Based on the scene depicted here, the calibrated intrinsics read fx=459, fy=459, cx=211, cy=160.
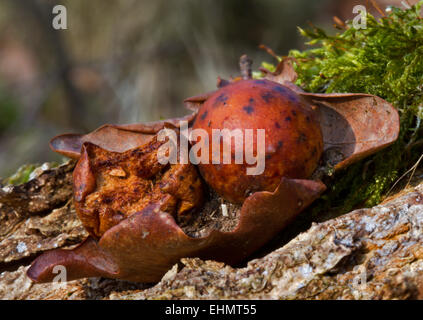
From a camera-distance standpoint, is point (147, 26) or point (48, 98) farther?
point (48, 98)

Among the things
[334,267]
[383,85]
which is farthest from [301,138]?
[383,85]

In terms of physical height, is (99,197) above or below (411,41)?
below

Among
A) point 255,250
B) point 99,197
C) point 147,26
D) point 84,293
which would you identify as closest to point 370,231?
point 255,250

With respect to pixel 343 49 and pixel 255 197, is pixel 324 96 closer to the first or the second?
pixel 255 197

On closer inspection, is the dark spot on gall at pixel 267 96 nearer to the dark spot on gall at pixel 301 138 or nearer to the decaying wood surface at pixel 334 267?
the dark spot on gall at pixel 301 138

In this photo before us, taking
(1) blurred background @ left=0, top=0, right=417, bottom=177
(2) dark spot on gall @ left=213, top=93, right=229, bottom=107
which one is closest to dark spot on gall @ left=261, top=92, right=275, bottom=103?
(2) dark spot on gall @ left=213, top=93, right=229, bottom=107

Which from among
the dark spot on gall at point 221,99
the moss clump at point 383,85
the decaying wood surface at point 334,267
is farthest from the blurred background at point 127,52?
the decaying wood surface at point 334,267
